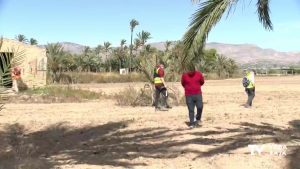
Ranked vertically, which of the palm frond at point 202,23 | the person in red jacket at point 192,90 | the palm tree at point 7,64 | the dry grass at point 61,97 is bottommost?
the dry grass at point 61,97

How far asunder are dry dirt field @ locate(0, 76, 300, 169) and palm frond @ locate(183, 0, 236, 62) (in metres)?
1.91

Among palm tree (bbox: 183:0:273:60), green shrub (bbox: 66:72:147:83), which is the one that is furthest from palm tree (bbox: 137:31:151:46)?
palm tree (bbox: 183:0:273:60)

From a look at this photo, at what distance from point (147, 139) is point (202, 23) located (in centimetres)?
361

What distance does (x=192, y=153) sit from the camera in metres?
9.52

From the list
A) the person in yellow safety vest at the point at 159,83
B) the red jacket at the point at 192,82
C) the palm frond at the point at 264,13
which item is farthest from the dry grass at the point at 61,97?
the palm frond at the point at 264,13

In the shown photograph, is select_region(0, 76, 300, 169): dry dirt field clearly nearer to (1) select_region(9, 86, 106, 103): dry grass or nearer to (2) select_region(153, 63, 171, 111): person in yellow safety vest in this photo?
(2) select_region(153, 63, 171, 111): person in yellow safety vest

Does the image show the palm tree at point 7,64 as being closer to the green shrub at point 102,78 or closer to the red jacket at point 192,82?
the red jacket at point 192,82

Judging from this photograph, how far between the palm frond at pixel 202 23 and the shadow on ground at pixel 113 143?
209 cm

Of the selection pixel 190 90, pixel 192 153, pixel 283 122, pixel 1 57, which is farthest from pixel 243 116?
pixel 1 57

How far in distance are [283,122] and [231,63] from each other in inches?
2198

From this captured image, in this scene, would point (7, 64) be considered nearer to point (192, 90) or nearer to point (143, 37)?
point (192, 90)

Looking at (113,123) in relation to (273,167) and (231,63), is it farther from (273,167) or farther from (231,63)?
(231,63)

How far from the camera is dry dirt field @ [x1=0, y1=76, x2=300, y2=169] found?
885 cm

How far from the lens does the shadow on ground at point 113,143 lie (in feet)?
30.3
